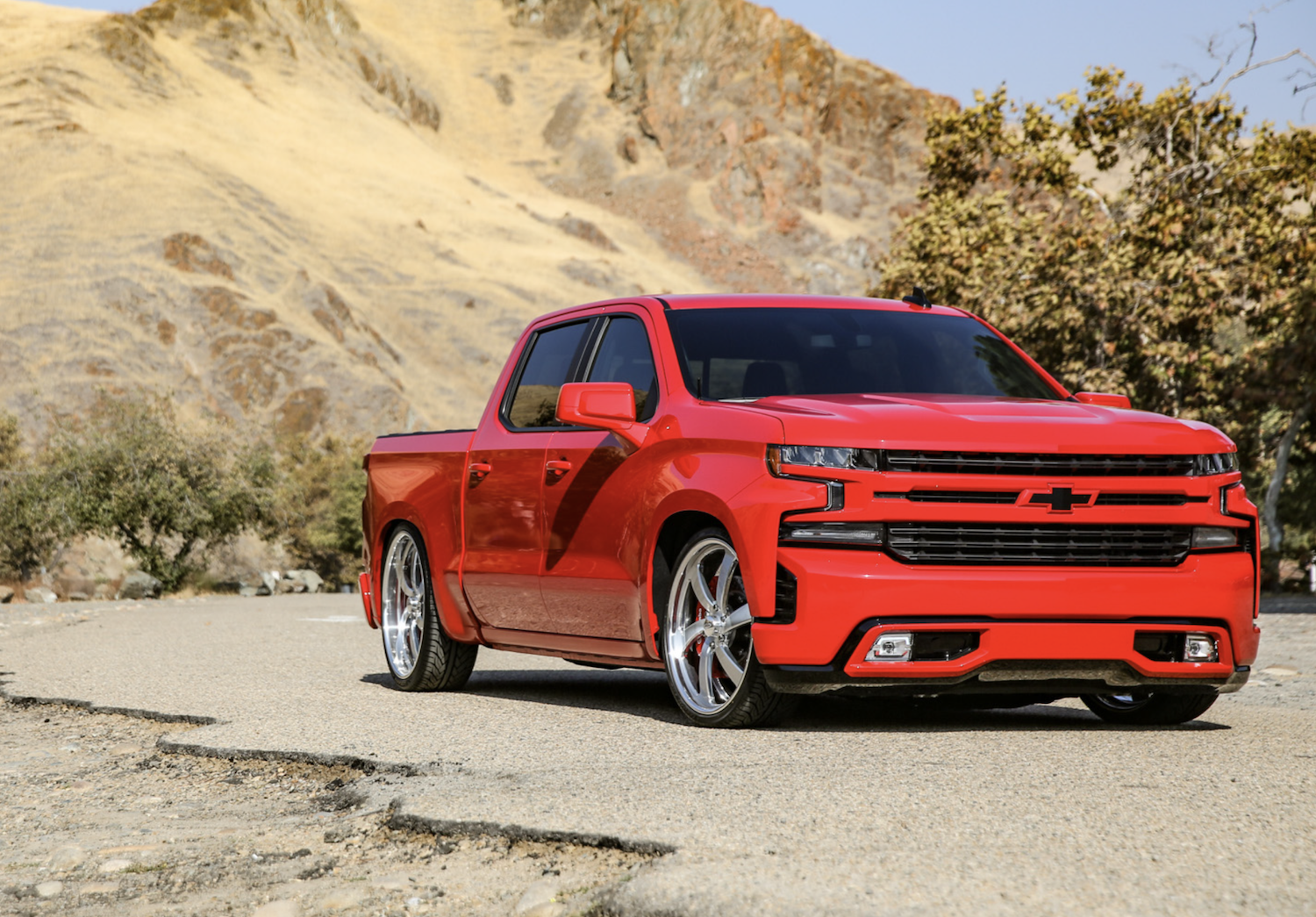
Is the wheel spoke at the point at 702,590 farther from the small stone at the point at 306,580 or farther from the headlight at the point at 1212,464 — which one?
the small stone at the point at 306,580

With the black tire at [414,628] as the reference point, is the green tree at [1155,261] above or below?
above

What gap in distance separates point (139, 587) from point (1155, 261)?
17.7 metres

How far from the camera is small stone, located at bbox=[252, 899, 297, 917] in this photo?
3979mm

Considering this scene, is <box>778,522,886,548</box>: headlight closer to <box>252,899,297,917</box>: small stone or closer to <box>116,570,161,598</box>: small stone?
<box>252,899,297,917</box>: small stone

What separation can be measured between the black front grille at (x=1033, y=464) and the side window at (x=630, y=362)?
4.69 ft

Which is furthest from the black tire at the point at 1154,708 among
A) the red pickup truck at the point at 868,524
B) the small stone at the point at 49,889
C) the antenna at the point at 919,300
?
the small stone at the point at 49,889

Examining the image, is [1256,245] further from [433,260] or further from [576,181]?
[576,181]

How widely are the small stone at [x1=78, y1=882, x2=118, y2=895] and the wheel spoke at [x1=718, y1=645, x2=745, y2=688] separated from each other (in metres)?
2.70

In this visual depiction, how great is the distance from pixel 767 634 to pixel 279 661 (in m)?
6.03

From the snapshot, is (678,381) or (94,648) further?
(94,648)

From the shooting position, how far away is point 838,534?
5.91 m

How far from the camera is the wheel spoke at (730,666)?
6.39 metres

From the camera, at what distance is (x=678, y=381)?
694 cm

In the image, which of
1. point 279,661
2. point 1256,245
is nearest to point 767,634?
point 279,661
